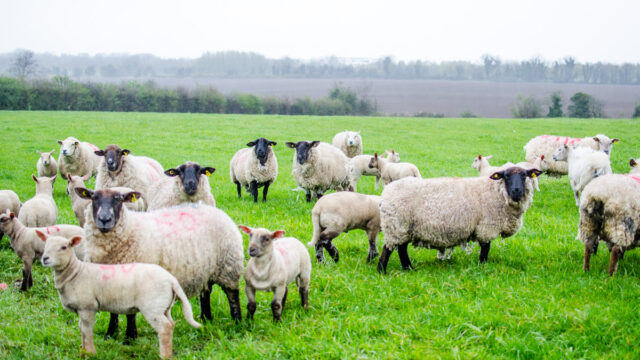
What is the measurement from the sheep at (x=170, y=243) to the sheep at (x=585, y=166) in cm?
896

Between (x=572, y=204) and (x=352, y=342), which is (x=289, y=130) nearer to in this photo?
(x=572, y=204)

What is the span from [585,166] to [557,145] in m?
3.45

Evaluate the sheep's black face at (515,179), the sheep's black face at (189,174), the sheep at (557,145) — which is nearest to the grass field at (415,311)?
the sheep's black face at (515,179)

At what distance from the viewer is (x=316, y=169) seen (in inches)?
471

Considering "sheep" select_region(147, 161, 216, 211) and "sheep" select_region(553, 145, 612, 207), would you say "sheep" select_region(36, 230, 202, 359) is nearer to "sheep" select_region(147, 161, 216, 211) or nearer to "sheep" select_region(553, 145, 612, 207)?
"sheep" select_region(147, 161, 216, 211)

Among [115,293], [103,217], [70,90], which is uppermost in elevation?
[70,90]

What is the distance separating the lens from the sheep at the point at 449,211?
22.3ft

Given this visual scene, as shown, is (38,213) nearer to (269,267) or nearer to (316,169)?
(269,267)

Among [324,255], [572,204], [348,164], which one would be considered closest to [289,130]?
[348,164]

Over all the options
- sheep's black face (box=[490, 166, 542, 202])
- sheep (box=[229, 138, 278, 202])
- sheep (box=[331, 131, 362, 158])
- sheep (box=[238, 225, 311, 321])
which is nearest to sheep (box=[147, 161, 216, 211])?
sheep (box=[238, 225, 311, 321])

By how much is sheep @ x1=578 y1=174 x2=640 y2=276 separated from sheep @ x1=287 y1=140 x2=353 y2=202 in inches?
253

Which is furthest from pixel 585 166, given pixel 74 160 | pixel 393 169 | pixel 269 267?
pixel 74 160

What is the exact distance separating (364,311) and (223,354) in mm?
1708

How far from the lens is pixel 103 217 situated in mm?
4828
